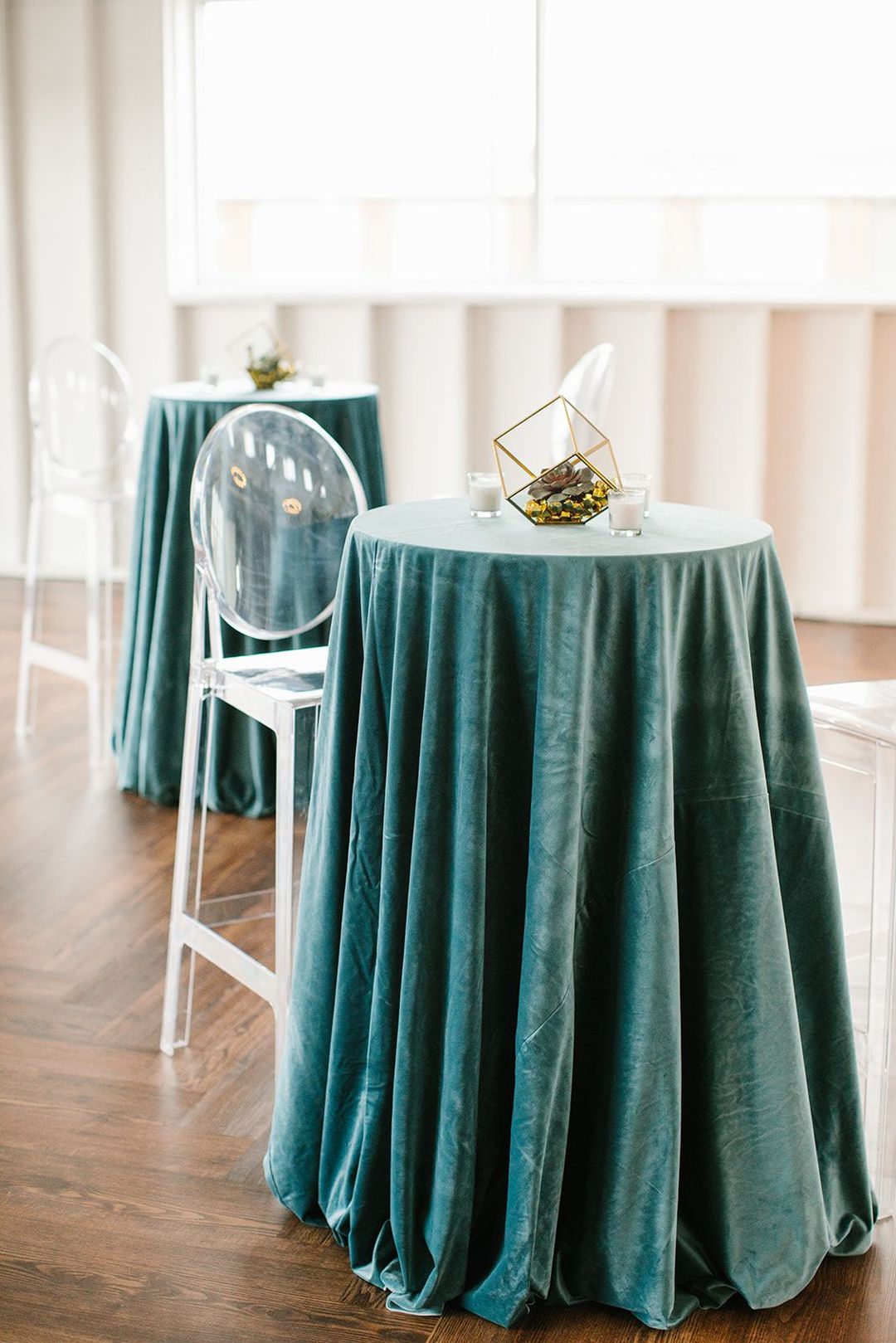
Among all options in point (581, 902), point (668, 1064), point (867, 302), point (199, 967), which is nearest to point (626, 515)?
point (581, 902)

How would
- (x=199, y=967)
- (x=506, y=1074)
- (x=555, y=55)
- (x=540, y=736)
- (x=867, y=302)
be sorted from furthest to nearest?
(x=555, y=55)
(x=867, y=302)
(x=199, y=967)
(x=506, y=1074)
(x=540, y=736)

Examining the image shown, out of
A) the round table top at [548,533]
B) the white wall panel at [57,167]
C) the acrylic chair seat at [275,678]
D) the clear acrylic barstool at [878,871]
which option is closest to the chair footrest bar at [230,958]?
the acrylic chair seat at [275,678]

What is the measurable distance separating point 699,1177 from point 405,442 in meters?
4.11

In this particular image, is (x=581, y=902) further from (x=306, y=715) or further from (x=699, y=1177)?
(x=306, y=715)

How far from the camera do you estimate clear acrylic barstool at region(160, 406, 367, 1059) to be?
2.34 metres

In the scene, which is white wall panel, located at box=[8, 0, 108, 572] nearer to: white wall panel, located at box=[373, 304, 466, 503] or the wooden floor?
white wall panel, located at box=[373, 304, 466, 503]

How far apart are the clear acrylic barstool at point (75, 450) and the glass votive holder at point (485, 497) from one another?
86.6 inches

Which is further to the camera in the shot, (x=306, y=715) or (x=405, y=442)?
(x=405, y=442)

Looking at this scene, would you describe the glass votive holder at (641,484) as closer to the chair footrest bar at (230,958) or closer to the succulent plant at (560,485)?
the succulent plant at (560,485)

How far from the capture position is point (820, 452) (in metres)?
5.24

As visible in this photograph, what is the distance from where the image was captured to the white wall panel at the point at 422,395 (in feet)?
18.1

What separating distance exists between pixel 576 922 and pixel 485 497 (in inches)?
22.2

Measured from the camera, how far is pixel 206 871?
319cm

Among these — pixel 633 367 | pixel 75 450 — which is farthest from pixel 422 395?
pixel 75 450
